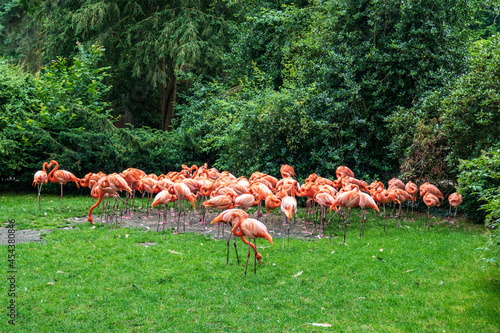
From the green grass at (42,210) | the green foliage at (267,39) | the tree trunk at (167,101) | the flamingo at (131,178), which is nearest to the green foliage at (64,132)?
the green grass at (42,210)

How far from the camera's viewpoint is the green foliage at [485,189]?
519cm

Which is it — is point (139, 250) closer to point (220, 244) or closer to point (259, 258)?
point (220, 244)

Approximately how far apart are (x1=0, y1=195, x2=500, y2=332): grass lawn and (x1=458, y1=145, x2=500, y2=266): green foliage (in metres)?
0.39

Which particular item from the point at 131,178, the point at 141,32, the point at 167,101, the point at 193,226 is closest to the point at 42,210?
the point at 131,178

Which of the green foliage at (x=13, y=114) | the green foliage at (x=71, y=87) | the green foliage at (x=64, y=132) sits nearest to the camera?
the green foliage at (x=13, y=114)

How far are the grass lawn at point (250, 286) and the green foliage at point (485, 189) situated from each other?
0.39 m

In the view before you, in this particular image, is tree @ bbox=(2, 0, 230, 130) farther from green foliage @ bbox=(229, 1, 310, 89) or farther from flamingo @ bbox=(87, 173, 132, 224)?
flamingo @ bbox=(87, 173, 132, 224)

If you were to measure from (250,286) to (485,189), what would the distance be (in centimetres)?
499

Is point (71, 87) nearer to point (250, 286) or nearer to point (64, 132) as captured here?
point (64, 132)

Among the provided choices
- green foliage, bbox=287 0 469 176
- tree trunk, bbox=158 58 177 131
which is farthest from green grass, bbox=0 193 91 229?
tree trunk, bbox=158 58 177 131

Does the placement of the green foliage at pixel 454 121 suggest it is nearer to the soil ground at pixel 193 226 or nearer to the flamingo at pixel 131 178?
the soil ground at pixel 193 226

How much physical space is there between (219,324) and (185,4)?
47.7 ft

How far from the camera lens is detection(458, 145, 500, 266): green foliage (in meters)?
5.19

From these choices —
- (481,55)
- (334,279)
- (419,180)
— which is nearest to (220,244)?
(334,279)
